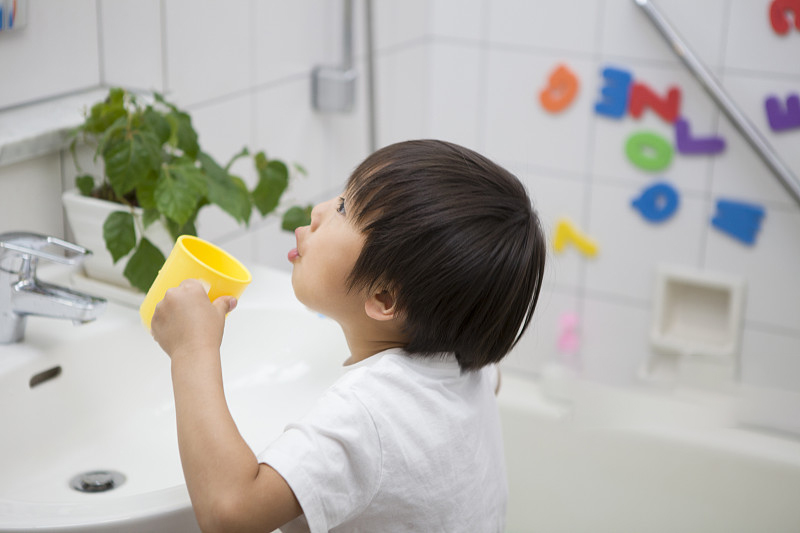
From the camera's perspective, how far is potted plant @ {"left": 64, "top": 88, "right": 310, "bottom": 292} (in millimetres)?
1012

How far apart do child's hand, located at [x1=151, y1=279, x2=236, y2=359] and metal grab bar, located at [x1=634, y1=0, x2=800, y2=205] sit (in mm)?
1231

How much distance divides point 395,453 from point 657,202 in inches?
52.6

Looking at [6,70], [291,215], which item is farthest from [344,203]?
[6,70]

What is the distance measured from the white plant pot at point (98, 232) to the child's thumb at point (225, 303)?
1.02ft

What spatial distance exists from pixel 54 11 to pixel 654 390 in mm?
1143

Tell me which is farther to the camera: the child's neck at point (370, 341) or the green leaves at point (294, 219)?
the green leaves at point (294, 219)

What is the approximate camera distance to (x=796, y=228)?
5.79 ft

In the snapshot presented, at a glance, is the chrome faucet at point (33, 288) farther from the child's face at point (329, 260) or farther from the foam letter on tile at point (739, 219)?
the foam letter on tile at point (739, 219)

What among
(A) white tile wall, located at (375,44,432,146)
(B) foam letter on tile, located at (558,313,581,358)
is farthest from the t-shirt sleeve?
(B) foam letter on tile, located at (558,313,581,358)

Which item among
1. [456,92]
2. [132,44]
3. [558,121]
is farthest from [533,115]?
[132,44]

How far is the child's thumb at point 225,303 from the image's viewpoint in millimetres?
763

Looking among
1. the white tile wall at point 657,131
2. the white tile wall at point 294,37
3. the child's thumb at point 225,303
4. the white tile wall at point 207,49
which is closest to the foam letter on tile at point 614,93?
the white tile wall at point 657,131

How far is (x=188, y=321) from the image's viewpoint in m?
0.74

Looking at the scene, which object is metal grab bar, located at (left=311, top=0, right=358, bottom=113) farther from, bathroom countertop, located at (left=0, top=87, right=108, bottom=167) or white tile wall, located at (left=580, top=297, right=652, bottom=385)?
white tile wall, located at (left=580, top=297, right=652, bottom=385)
